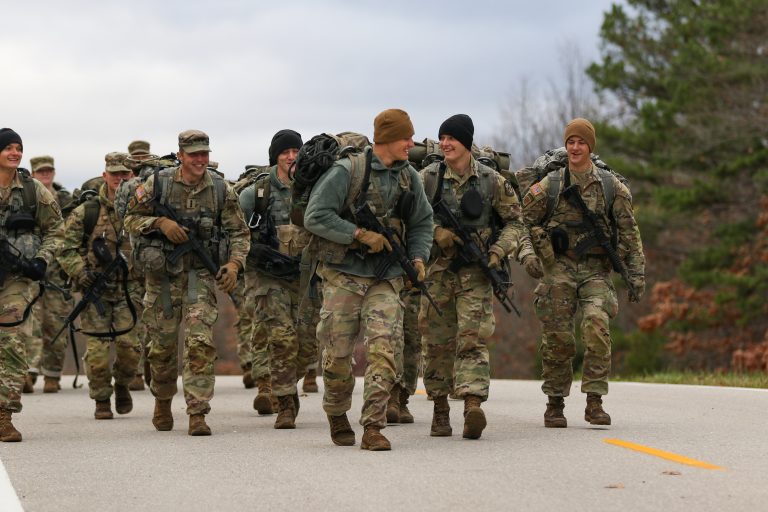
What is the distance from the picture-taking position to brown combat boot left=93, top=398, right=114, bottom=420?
1330 centimetres

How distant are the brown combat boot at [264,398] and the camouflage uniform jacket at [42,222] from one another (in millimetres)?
2962

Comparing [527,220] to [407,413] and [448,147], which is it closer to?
[448,147]

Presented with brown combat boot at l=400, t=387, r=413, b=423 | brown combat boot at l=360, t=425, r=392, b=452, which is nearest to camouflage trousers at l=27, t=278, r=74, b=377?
brown combat boot at l=400, t=387, r=413, b=423

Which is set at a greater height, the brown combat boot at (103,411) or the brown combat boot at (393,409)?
the brown combat boot at (393,409)

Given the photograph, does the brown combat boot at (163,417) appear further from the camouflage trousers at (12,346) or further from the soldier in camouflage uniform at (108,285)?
the soldier in camouflage uniform at (108,285)

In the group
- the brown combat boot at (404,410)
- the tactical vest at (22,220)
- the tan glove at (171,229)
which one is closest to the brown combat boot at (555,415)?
the brown combat boot at (404,410)

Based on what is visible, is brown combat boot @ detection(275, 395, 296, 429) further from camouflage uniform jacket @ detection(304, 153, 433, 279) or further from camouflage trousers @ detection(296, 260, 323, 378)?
camouflage uniform jacket @ detection(304, 153, 433, 279)

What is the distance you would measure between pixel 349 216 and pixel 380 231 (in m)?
0.25

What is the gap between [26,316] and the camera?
1098 centimetres

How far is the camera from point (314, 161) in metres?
9.84

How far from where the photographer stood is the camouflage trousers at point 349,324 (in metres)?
9.66

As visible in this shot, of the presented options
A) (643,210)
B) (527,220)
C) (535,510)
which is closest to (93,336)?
(527,220)

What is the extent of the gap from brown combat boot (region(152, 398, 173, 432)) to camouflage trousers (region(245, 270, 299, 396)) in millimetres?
921

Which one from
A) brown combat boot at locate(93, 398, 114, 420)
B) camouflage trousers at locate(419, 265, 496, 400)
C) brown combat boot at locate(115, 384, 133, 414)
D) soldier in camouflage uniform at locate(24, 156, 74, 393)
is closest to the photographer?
camouflage trousers at locate(419, 265, 496, 400)
